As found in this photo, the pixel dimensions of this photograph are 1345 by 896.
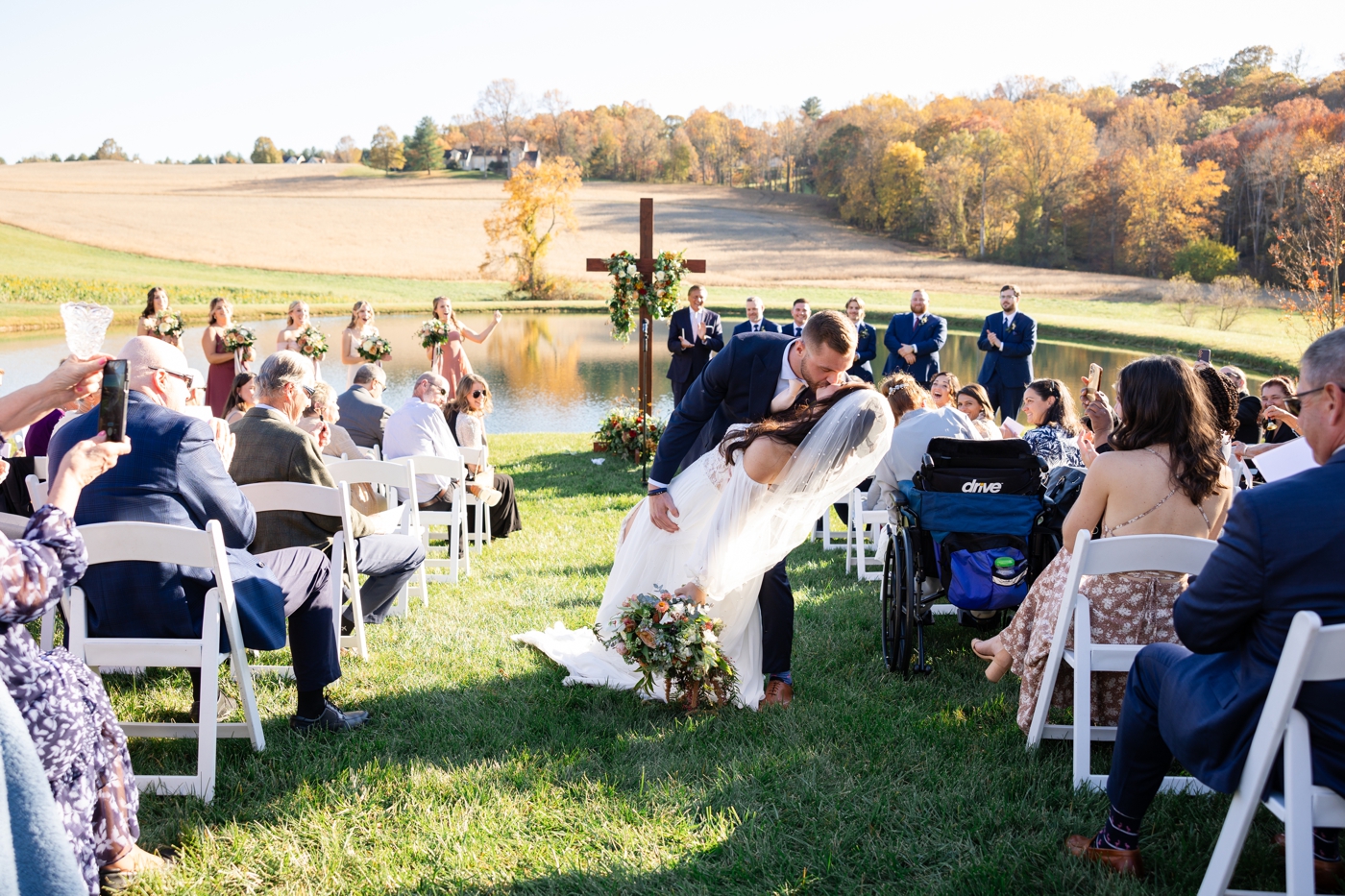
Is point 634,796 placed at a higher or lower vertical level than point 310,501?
lower

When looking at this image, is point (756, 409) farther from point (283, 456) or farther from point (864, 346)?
point (864, 346)

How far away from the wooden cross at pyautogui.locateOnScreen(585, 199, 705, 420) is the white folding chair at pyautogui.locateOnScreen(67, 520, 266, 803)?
752cm

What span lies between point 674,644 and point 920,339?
31.9 ft

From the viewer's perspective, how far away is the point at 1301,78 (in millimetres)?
62250

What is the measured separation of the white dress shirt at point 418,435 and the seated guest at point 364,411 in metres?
0.82

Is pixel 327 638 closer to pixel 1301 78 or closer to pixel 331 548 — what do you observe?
pixel 331 548

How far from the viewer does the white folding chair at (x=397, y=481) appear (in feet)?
17.2

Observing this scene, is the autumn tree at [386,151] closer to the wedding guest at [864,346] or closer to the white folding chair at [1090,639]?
the wedding guest at [864,346]

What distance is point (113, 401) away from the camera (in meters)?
2.59

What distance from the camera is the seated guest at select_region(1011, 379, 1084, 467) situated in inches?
217

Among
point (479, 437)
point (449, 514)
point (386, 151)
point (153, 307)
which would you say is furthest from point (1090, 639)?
point (386, 151)

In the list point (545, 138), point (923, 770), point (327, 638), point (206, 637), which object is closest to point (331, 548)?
point (327, 638)

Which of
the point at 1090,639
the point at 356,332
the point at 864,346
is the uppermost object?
the point at 356,332

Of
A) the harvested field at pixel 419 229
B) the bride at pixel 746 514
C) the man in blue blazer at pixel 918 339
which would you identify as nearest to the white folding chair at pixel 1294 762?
the bride at pixel 746 514
